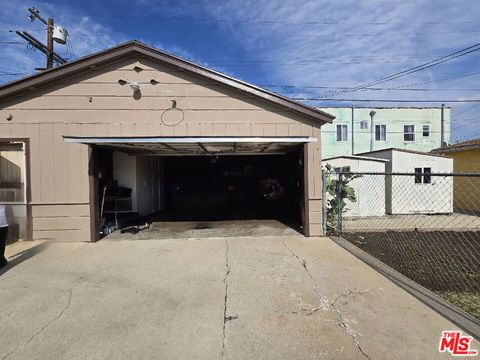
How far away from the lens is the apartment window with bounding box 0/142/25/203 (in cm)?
624

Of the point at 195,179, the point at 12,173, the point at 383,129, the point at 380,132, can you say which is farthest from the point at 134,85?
the point at 383,129

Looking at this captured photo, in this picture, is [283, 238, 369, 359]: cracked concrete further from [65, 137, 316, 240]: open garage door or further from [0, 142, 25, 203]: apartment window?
[0, 142, 25, 203]: apartment window

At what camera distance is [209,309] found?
318cm

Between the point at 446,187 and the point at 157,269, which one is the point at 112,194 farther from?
the point at 446,187

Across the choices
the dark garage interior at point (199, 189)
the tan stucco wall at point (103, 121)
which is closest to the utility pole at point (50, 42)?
the dark garage interior at point (199, 189)

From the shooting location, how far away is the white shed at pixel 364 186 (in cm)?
1217

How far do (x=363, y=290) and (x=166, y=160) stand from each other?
10.9 metres

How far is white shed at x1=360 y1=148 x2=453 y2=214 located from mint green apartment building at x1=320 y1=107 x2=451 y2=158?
24.3 ft

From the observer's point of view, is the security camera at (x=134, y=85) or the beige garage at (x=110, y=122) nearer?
the beige garage at (x=110, y=122)

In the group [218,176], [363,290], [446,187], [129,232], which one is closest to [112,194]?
[129,232]

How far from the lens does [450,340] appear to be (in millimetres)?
2551

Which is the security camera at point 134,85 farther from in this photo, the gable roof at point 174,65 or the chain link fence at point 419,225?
the chain link fence at point 419,225

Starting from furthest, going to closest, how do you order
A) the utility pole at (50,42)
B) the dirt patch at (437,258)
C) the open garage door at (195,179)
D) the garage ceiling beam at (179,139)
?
the utility pole at (50,42), the open garage door at (195,179), the garage ceiling beam at (179,139), the dirt patch at (437,258)

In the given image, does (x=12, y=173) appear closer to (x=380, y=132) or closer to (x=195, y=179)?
(x=195, y=179)
